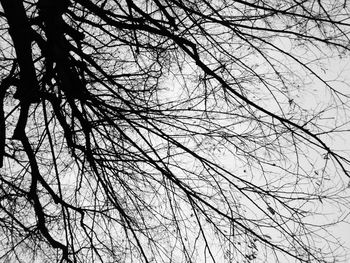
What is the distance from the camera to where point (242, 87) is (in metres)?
3.00

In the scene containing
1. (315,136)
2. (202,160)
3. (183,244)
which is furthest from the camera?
(202,160)

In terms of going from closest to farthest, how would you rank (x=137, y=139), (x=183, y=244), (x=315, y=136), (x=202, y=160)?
(x=315, y=136), (x=183, y=244), (x=202, y=160), (x=137, y=139)

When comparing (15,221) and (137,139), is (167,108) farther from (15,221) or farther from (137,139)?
(15,221)

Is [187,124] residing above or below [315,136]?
above

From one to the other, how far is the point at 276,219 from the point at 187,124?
1.32 meters

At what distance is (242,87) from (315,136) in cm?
95

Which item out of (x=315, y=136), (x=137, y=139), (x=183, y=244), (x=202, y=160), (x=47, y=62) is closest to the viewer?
(x=315, y=136)

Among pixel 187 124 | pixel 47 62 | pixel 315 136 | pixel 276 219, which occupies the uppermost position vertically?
pixel 47 62

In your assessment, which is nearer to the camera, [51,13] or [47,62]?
[51,13]

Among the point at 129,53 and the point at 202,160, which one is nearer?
the point at 202,160

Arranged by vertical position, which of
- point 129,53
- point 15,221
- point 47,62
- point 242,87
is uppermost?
point 129,53

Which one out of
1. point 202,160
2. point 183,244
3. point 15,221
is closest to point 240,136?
point 202,160

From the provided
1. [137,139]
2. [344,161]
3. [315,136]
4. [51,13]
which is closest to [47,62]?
[51,13]

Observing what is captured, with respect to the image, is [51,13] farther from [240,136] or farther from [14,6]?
[240,136]
